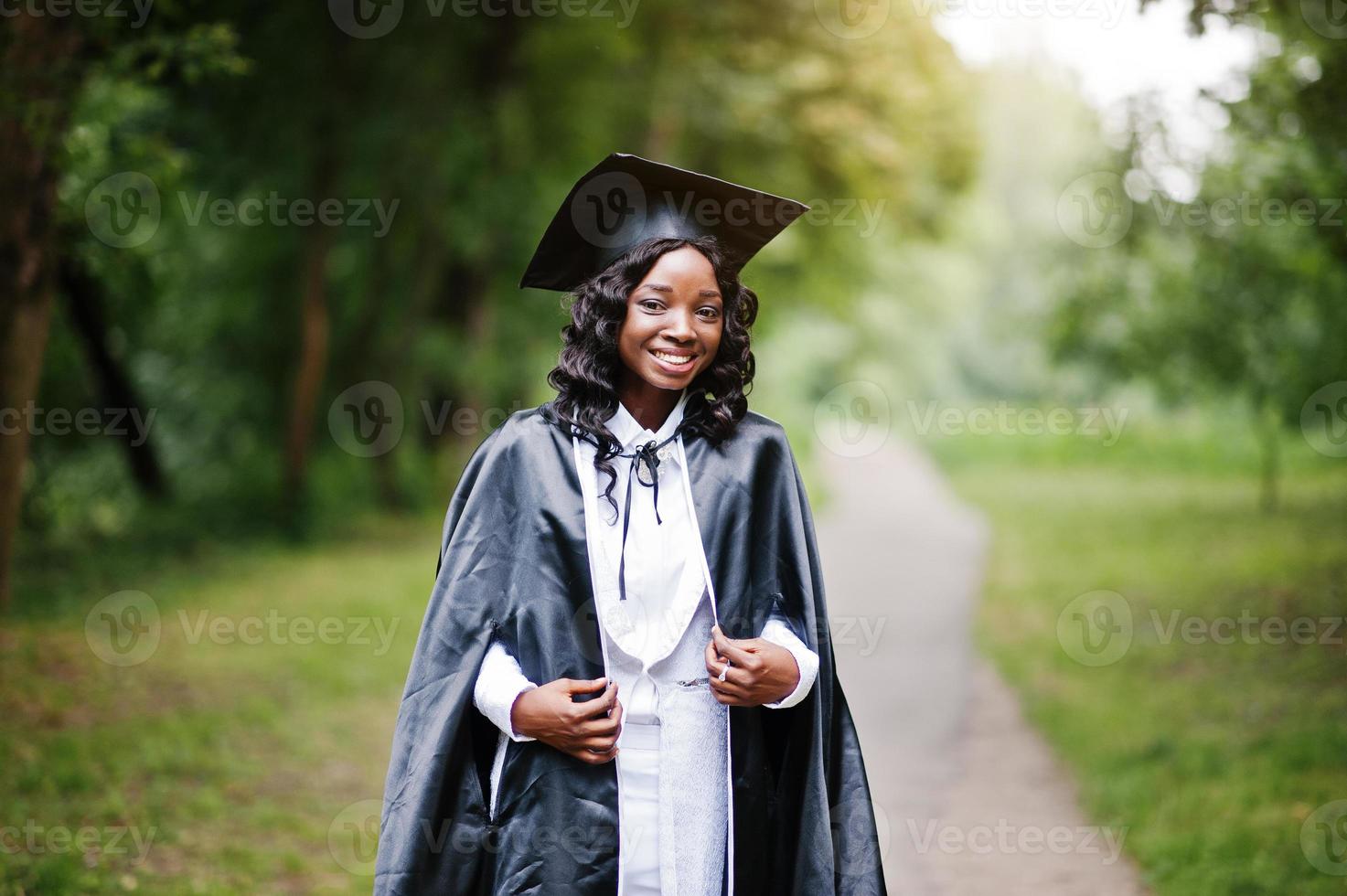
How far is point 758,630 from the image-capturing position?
260 centimetres

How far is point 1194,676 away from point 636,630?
7.43 meters

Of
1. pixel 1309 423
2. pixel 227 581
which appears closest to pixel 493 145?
pixel 227 581

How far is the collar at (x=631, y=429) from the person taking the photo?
2.63 m

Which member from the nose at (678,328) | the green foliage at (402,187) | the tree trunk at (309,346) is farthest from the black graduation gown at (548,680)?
the tree trunk at (309,346)

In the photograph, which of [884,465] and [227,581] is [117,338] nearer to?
[227,581]

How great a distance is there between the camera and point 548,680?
8.12ft

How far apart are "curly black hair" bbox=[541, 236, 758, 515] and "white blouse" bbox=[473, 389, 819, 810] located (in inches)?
1.5

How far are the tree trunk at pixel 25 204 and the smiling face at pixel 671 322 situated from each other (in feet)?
15.6

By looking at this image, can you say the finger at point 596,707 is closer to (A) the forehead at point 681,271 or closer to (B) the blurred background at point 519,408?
(A) the forehead at point 681,271

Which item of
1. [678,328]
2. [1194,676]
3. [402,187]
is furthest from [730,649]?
[402,187]

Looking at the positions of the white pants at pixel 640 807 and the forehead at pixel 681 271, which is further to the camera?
the forehead at pixel 681 271

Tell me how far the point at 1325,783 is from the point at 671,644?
5.24 m

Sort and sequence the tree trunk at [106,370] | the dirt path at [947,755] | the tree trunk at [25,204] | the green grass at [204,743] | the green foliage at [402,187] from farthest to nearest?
1. the tree trunk at [106,370]
2. the green foliage at [402,187]
3. the tree trunk at [25,204]
4. the dirt path at [947,755]
5. the green grass at [204,743]

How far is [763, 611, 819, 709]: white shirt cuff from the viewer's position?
2.52 metres
